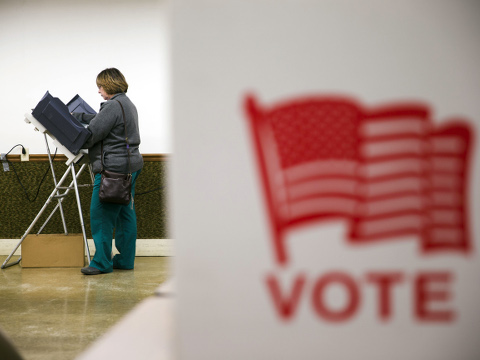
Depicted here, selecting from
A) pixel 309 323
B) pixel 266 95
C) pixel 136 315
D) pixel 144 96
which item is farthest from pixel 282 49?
pixel 144 96

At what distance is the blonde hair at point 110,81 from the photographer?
3.01m

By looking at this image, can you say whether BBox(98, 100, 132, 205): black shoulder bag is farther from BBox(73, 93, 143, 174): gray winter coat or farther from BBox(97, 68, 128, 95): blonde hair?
BBox(97, 68, 128, 95): blonde hair

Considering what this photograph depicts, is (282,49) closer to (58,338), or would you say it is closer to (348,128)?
(348,128)

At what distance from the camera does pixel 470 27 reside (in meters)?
0.23

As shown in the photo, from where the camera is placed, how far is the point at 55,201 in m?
4.06

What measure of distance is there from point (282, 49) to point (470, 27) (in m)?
0.09

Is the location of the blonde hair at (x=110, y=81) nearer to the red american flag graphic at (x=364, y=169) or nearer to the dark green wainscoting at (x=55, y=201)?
the dark green wainscoting at (x=55, y=201)

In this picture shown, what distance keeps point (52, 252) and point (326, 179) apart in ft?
11.5

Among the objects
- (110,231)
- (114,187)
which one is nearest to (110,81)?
(114,187)

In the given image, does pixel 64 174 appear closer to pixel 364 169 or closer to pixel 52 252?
A: pixel 52 252

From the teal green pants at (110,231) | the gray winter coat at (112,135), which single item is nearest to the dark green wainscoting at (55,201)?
the teal green pants at (110,231)

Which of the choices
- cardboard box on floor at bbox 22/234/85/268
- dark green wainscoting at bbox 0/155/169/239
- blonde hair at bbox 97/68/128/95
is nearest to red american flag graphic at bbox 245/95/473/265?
blonde hair at bbox 97/68/128/95

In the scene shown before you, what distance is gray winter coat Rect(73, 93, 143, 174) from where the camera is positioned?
2.95 m

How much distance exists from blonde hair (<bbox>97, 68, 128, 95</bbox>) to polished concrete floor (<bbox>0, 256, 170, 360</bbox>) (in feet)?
3.87
